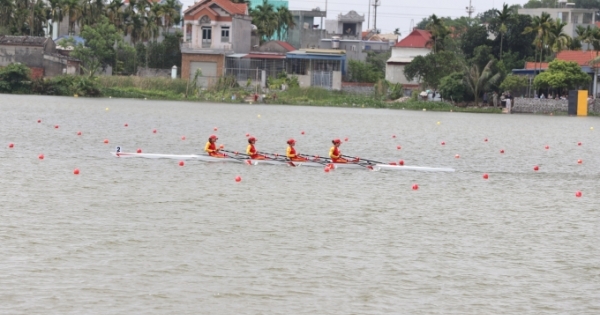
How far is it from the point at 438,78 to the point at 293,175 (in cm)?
4632

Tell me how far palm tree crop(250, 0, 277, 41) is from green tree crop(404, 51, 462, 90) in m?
16.8

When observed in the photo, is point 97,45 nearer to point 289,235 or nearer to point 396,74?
point 396,74

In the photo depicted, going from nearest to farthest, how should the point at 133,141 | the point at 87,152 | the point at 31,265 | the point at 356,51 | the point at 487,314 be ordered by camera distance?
the point at 487,314
the point at 31,265
the point at 87,152
the point at 133,141
the point at 356,51

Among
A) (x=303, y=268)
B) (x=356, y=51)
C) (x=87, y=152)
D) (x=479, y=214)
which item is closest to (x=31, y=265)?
(x=303, y=268)

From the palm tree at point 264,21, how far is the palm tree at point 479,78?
23.2 m

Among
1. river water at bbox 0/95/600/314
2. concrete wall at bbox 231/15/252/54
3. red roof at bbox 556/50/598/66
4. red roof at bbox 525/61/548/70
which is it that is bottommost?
river water at bbox 0/95/600/314

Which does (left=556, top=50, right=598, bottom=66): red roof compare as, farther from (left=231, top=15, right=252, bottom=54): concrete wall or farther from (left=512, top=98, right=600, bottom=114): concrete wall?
(left=231, top=15, right=252, bottom=54): concrete wall

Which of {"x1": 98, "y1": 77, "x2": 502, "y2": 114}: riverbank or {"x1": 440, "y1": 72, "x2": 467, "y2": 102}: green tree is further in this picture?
{"x1": 98, "y1": 77, "x2": 502, "y2": 114}: riverbank

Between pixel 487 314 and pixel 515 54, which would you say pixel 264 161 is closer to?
pixel 487 314

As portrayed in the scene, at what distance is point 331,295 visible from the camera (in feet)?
42.2

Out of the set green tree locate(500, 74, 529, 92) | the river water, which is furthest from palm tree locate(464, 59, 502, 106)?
the river water

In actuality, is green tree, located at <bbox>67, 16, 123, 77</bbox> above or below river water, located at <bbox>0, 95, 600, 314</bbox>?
above

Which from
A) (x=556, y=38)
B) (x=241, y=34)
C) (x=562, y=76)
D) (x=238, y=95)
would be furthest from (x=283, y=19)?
(x=562, y=76)

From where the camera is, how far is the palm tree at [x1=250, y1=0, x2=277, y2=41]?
82.9 metres
